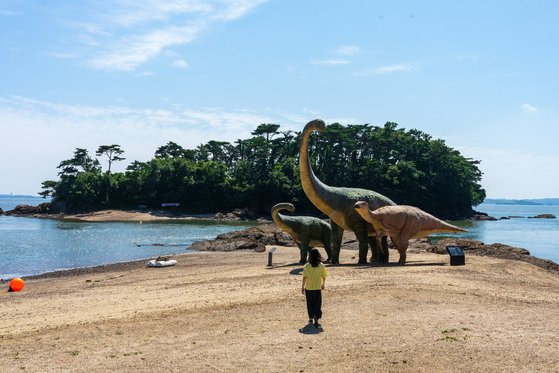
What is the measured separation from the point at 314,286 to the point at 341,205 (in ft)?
30.6

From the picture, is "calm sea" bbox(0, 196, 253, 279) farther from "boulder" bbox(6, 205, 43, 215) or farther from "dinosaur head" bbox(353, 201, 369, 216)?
"boulder" bbox(6, 205, 43, 215)

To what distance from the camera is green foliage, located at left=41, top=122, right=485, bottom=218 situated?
3150 inches

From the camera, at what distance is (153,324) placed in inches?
432

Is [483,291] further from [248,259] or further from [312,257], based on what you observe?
[248,259]

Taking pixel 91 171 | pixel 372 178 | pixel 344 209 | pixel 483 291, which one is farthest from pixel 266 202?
pixel 483 291

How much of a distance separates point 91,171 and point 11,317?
3203 inches

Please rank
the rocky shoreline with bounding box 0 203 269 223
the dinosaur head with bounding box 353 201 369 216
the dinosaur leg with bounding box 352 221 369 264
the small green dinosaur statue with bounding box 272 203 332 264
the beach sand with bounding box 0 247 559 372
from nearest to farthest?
the beach sand with bounding box 0 247 559 372
the dinosaur head with bounding box 353 201 369 216
the dinosaur leg with bounding box 352 221 369 264
the small green dinosaur statue with bounding box 272 203 332 264
the rocky shoreline with bounding box 0 203 269 223

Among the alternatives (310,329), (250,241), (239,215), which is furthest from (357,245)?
Answer: (239,215)

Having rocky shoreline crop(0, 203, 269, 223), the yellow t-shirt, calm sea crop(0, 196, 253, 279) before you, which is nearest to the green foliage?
rocky shoreline crop(0, 203, 269, 223)

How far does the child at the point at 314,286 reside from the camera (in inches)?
401

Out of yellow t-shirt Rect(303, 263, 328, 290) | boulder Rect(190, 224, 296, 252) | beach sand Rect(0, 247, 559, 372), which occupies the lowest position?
beach sand Rect(0, 247, 559, 372)

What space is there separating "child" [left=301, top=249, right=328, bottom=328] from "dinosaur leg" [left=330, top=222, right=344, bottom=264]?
9.35 metres

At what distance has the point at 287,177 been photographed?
259 feet

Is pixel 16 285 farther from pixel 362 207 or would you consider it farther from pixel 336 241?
pixel 362 207
